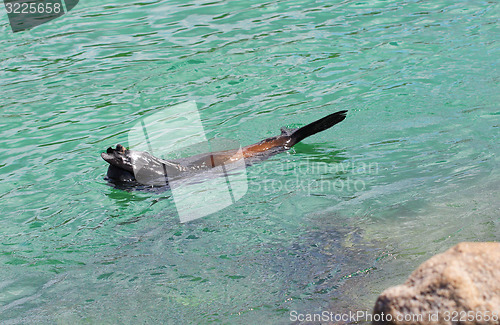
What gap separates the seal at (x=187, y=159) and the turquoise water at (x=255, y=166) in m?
0.20

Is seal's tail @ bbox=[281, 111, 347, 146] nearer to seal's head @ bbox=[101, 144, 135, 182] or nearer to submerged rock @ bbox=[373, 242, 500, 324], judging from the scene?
seal's head @ bbox=[101, 144, 135, 182]

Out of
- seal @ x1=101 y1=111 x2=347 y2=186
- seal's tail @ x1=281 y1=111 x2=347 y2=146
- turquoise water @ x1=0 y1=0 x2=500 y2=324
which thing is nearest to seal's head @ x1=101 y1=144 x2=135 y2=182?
seal @ x1=101 y1=111 x2=347 y2=186

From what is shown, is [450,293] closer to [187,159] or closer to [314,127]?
[314,127]

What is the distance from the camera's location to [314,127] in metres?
6.26

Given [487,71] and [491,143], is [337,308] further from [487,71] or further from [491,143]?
[487,71]

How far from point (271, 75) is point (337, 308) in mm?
5519

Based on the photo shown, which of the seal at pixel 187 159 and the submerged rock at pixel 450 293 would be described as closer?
the submerged rock at pixel 450 293

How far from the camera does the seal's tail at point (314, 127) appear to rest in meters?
6.13

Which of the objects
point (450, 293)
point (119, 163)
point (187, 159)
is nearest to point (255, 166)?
point (187, 159)

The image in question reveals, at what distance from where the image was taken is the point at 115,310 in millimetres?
4051

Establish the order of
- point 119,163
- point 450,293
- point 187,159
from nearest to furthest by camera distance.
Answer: point 450,293, point 119,163, point 187,159

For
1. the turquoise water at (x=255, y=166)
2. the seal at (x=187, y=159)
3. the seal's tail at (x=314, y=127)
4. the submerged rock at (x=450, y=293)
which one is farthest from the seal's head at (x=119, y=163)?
the submerged rock at (x=450, y=293)

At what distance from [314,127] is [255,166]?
0.79m

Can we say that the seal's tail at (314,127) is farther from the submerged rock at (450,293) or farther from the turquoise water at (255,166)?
the submerged rock at (450,293)
